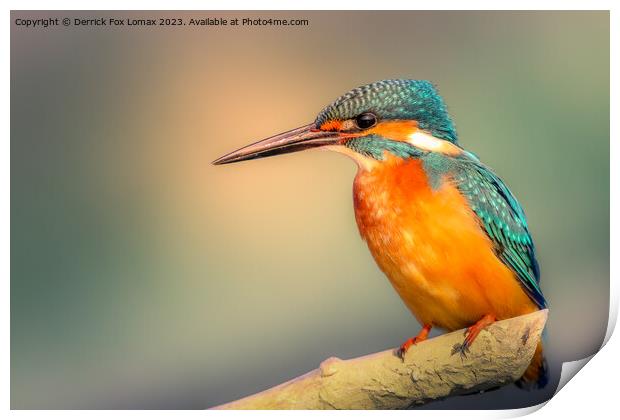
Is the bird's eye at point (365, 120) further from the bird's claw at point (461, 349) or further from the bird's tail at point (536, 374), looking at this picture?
the bird's tail at point (536, 374)

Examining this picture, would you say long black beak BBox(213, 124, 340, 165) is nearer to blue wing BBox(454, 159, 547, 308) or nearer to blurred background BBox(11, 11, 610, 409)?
blurred background BBox(11, 11, 610, 409)

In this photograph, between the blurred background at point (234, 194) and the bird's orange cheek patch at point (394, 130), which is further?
the blurred background at point (234, 194)

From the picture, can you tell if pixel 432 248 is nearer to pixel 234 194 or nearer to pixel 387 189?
pixel 387 189

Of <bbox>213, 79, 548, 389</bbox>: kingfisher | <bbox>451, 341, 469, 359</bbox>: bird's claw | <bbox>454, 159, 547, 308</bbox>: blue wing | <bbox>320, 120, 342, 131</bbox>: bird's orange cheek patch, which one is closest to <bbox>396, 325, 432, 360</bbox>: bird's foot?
<bbox>213, 79, 548, 389</bbox>: kingfisher

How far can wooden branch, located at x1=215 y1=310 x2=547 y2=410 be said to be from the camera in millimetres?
2807

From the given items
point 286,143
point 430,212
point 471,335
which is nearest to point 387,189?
point 430,212

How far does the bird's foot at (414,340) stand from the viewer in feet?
9.49

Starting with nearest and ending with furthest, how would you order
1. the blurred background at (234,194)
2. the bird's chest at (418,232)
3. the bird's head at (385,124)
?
1. the bird's chest at (418,232)
2. the bird's head at (385,124)
3. the blurred background at (234,194)

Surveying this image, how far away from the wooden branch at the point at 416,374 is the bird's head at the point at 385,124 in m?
0.53

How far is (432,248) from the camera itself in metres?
2.74

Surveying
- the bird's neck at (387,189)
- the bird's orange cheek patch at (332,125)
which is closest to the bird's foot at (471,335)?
the bird's neck at (387,189)

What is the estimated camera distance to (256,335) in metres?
3.03

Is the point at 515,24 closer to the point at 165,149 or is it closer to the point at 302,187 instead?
the point at 302,187

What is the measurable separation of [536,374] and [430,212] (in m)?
0.61
